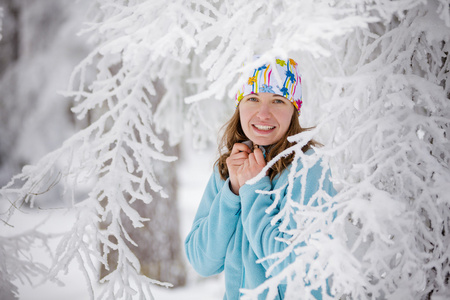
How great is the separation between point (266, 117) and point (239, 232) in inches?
25.6

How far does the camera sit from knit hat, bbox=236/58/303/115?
2096 millimetres

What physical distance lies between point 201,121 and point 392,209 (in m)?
3.29

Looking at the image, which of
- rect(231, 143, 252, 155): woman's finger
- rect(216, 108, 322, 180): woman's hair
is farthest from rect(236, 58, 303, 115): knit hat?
rect(231, 143, 252, 155): woman's finger

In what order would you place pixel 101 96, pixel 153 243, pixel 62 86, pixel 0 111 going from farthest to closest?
pixel 0 111
pixel 62 86
pixel 153 243
pixel 101 96

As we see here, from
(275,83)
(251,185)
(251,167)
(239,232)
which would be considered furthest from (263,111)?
(239,232)

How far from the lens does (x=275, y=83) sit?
209 cm

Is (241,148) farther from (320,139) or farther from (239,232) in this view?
(320,139)

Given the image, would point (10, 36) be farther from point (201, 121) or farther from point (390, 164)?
point (390, 164)

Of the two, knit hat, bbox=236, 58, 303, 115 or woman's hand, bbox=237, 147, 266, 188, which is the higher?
knit hat, bbox=236, 58, 303, 115

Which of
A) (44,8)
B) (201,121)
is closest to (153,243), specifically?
(201,121)

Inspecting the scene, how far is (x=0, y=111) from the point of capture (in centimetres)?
764

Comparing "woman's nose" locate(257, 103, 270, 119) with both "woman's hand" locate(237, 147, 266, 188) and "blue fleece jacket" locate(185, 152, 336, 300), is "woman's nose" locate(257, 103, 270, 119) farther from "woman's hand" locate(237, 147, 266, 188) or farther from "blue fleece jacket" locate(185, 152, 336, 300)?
"blue fleece jacket" locate(185, 152, 336, 300)

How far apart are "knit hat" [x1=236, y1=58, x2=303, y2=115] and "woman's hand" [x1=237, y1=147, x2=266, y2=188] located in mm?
366

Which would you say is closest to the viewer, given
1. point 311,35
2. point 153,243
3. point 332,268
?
point 311,35
